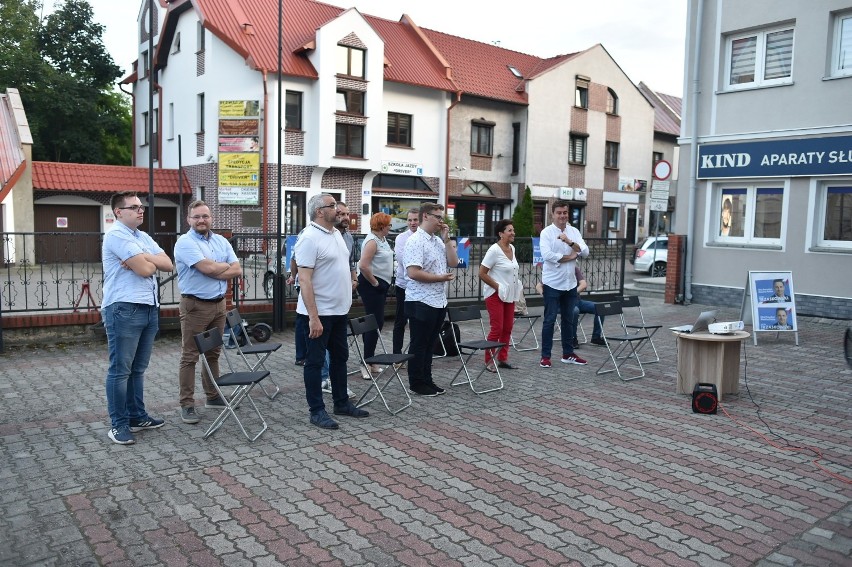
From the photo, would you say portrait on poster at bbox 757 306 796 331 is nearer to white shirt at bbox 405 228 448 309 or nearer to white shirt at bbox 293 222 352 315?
white shirt at bbox 405 228 448 309

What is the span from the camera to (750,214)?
1484cm

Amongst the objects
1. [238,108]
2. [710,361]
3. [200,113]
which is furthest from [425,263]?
[200,113]

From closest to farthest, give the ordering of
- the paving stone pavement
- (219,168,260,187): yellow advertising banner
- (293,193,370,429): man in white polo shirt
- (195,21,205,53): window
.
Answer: the paving stone pavement < (293,193,370,429): man in white polo shirt < (219,168,260,187): yellow advertising banner < (195,21,205,53): window

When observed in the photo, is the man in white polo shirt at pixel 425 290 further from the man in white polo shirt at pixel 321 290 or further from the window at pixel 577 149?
the window at pixel 577 149

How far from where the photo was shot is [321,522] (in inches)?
172

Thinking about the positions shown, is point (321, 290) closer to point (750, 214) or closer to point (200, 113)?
point (750, 214)

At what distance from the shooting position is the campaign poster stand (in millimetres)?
11258

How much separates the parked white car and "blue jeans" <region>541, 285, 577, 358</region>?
47.8 ft

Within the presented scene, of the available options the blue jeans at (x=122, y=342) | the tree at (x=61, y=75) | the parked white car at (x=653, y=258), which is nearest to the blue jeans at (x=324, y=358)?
the blue jeans at (x=122, y=342)

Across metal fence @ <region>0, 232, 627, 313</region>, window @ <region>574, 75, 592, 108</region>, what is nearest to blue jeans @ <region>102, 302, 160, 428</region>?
metal fence @ <region>0, 232, 627, 313</region>

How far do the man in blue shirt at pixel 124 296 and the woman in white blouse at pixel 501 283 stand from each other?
404cm

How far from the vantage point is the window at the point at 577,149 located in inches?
1396

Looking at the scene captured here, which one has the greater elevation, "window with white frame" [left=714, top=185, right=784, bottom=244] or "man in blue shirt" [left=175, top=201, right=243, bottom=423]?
"window with white frame" [left=714, top=185, right=784, bottom=244]

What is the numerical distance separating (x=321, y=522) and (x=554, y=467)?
1.95 meters
